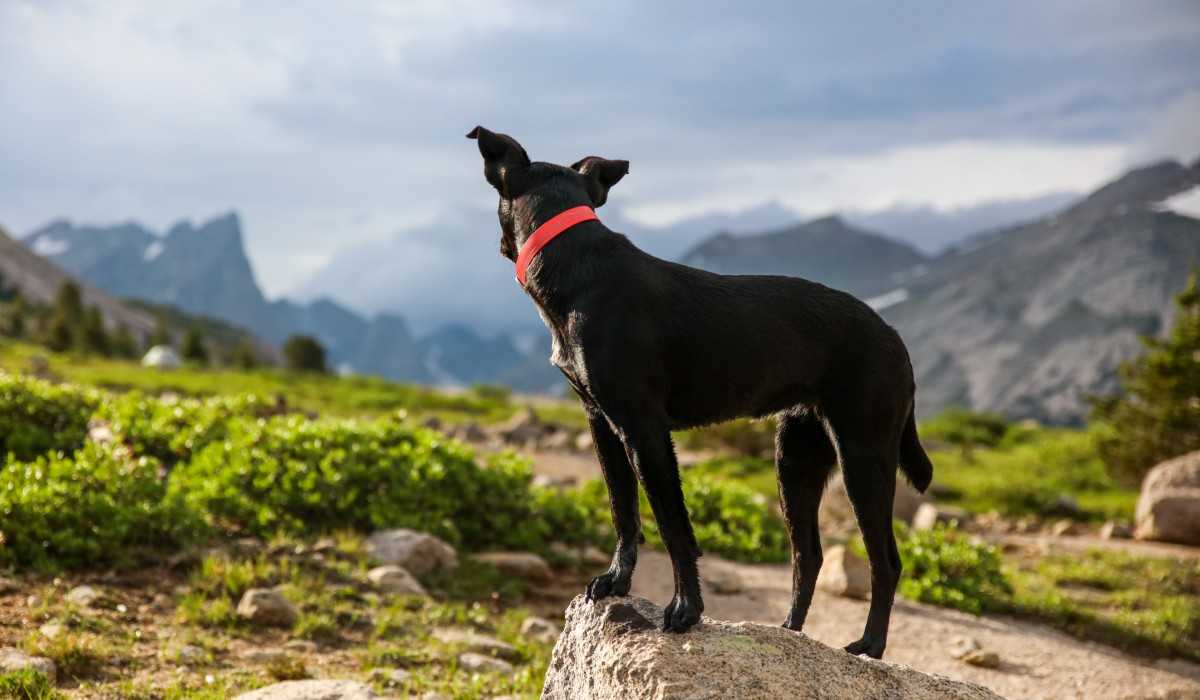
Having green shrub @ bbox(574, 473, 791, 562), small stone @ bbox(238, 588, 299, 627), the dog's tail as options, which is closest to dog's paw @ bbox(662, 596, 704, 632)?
the dog's tail

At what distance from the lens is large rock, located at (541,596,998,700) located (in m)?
3.83

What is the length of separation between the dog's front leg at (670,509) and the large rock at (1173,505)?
12694mm

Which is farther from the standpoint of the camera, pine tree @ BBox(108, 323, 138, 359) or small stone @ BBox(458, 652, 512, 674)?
pine tree @ BBox(108, 323, 138, 359)

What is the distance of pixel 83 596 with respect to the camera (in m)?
7.09

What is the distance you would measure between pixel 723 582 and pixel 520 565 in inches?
84.2

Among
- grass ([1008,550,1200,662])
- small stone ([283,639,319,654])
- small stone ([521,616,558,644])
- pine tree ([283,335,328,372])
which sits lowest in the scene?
grass ([1008,550,1200,662])

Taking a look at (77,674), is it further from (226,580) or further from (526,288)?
(526,288)

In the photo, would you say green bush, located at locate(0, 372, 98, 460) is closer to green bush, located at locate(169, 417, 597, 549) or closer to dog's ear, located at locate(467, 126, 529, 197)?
green bush, located at locate(169, 417, 597, 549)

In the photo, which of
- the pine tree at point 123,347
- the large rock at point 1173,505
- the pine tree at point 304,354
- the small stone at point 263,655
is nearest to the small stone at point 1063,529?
the large rock at point 1173,505

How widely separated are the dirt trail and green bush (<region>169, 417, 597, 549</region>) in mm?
1677

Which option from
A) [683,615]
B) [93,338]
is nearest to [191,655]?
[683,615]

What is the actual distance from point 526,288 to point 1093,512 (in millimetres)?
15325

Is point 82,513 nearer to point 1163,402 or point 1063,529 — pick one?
point 1063,529

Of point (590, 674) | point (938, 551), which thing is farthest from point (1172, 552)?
point (590, 674)
